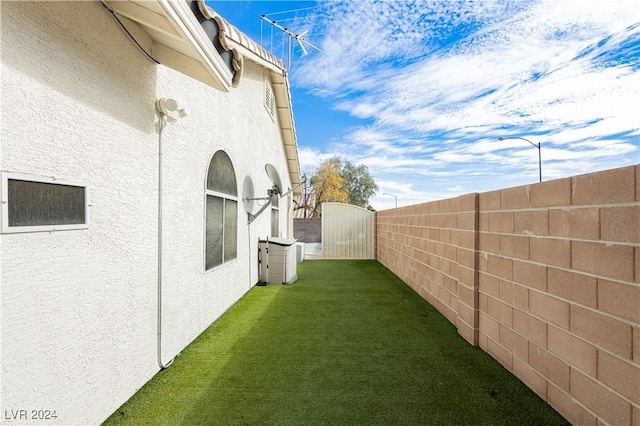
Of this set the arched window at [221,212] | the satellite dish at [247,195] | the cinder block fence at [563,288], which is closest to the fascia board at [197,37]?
the arched window at [221,212]

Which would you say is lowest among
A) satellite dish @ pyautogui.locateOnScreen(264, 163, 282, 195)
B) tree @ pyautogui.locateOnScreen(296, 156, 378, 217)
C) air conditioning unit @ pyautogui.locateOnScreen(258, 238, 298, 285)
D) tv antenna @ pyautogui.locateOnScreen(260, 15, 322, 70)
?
air conditioning unit @ pyautogui.locateOnScreen(258, 238, 298, 285)

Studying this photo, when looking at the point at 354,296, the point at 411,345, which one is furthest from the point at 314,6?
the point at 411,345

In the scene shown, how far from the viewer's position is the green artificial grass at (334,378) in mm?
2359

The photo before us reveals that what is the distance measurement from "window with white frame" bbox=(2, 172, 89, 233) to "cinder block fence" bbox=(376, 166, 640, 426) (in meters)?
3.66

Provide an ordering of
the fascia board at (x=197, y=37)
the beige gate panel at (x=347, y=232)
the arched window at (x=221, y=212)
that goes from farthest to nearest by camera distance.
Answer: the beige gate panel at (x=347, y=232) < the arched window at (x=221, y=212) < the fascia board at (x=197, y=37)

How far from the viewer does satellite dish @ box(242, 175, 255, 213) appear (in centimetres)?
624

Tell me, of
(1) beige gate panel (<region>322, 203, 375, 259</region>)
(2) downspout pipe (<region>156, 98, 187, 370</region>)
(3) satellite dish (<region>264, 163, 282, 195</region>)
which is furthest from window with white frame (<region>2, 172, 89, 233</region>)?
(1) beige gate panel (<region>322, 203, 375, 259</region>)

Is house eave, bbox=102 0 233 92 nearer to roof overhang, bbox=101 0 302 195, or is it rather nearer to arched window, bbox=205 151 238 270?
roof overhang, bbox=101 0 302 195

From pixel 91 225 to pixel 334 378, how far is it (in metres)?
2.56

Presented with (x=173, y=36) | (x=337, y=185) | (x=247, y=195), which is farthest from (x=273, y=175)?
(x=337, y=185)

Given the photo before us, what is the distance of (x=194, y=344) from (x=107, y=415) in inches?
56.1

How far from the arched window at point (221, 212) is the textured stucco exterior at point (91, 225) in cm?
65

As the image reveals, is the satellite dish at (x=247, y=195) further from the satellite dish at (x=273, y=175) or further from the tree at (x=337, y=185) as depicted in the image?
the tree at (x=337, y=185)

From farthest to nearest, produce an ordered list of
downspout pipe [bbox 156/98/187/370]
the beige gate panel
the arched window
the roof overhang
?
the beige gate panel, the arched window, downspout pipe [bbox 156/98/187/370], the roof overhang
